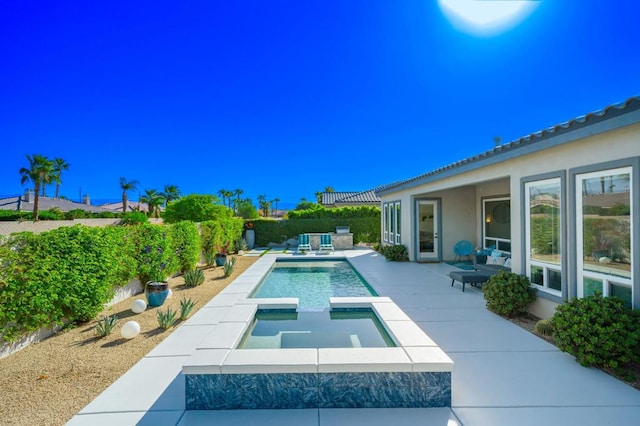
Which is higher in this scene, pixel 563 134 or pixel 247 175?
pixel 247 175

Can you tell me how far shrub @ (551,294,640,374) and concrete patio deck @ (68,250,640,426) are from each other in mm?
224

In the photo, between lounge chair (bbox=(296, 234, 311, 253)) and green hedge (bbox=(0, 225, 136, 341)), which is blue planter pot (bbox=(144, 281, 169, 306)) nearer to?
green hedge (bbox=(0, 225, 136, 341))

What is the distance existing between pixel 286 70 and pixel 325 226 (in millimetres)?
11906

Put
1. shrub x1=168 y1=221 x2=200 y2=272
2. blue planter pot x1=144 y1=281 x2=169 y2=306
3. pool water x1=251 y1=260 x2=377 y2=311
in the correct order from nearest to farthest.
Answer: blue planter pot x1=144 y1=281 x2=169 y2=306
pool water x1=251 y1=260 x2=377 y2=311
shrub x1=168 y1=221 x2=200 y2=272

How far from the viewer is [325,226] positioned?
23.9 metres

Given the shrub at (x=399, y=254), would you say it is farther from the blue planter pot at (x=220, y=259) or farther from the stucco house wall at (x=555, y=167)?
the blue planter pot at (x=220, y=259)

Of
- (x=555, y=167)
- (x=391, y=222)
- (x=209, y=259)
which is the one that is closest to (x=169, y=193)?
(x=209, y=259)

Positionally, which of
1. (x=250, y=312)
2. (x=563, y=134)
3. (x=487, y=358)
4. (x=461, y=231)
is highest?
(x=563, y=134)

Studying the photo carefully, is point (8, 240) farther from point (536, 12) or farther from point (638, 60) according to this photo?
point (638, 60)

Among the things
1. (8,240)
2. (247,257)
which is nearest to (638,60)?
(247,257)

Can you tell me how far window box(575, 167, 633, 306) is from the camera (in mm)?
4770

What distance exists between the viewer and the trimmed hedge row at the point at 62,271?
16.9ft

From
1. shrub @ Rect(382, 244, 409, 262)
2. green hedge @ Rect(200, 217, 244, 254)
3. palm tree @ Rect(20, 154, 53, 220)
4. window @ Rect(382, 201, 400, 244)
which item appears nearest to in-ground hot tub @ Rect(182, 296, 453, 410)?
green hedge @ Rect(200, 217, 244, 254)

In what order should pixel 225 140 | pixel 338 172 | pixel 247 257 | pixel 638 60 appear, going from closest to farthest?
pixel 638 60 → pixel 247 257 → pixel 225 140 → pixel 338 172
